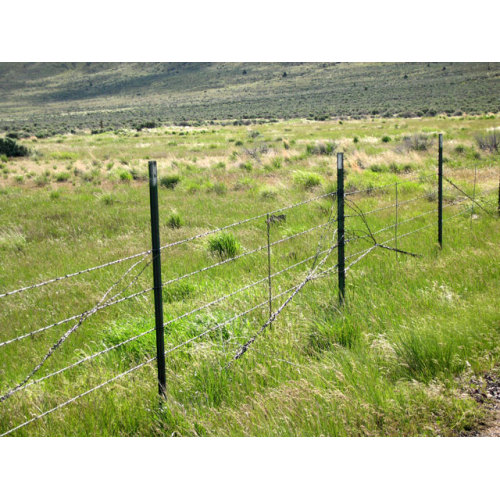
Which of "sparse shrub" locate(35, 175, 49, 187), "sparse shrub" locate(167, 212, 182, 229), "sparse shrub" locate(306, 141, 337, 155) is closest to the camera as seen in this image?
"sparse shrub" locate(167, 212, 182, 229)

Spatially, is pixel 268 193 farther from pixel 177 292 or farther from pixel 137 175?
pixel 137 175

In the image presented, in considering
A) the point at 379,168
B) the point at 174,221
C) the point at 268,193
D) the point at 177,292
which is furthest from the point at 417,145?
the point at 177,292

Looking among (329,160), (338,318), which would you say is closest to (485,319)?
(338,318)

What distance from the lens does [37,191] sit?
2038cm

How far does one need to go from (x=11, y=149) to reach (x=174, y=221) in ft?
83.2

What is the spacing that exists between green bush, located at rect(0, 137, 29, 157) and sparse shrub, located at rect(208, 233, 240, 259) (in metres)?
28.3

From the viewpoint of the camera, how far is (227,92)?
10656 centimetres

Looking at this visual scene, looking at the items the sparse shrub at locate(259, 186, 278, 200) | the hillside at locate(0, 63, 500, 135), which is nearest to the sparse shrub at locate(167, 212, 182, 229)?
the sparse shrub at locate(259, 186, 278, 200)

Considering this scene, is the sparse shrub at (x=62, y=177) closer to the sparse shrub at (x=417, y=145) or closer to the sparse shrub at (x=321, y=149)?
the sparse shrub at (x=321, y=149)

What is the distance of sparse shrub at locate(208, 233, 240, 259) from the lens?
10.1m

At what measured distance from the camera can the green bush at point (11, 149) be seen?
3415 cm

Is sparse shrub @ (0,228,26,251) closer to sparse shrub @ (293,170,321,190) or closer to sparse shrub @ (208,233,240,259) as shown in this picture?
sparse shrub @ (208,233,240,259)

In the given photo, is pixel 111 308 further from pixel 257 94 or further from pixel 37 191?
pixel 257 94

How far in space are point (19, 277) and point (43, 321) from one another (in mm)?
2557
